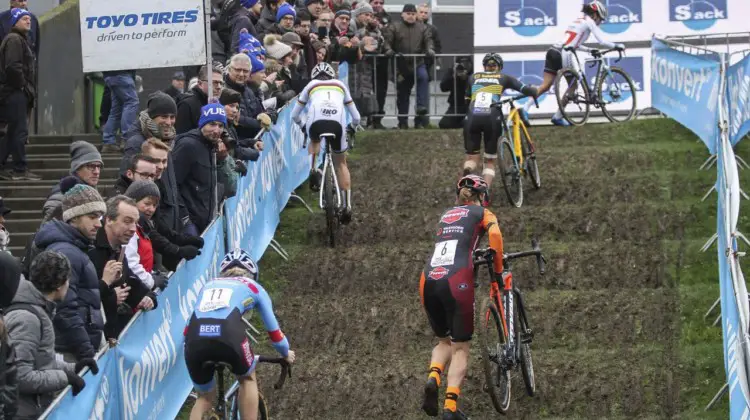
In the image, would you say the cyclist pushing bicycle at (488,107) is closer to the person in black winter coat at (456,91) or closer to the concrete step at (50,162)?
the concrete step at (50,162)

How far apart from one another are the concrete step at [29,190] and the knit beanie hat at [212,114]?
15.0 ft

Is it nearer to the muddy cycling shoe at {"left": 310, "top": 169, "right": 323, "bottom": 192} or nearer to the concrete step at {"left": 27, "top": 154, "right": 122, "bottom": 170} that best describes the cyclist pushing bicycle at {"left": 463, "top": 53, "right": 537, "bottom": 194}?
the muddy cycling shoe at {"left": 310, "top": 169, "right": 323, "bottom": 192}

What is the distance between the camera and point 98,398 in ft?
31.8

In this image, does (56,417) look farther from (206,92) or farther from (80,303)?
(206,92)

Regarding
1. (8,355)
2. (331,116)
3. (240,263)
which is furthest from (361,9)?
(8,355)

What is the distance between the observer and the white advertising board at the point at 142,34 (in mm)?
15391

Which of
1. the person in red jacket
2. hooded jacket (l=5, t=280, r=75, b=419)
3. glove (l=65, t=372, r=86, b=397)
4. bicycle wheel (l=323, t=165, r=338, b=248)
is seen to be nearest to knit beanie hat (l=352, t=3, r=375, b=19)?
bicycle wheel (l=323, t=165, r=338, b=248)

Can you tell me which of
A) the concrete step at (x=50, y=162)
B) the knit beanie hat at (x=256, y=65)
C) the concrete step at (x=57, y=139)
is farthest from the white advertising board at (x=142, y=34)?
the concrete step at (x=57, y=139)

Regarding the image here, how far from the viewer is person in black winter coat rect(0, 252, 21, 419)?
8.13 m

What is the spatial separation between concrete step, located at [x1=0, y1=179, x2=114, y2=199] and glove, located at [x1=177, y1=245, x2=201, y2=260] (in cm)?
600

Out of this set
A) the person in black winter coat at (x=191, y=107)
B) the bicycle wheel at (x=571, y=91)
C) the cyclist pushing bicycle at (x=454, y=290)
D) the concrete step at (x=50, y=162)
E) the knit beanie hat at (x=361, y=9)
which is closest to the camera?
the cyclist pushing bicycle at (x=454, y=290)

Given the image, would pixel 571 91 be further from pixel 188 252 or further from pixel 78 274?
pixel 78 274

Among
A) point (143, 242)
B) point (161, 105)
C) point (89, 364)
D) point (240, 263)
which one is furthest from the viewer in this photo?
point (161, 105)

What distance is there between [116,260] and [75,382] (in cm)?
231
